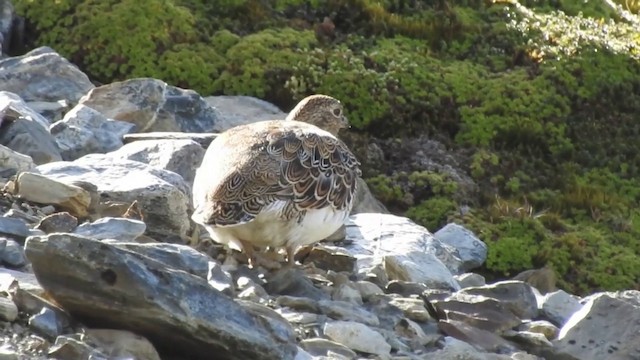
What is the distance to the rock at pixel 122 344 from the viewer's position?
680cm

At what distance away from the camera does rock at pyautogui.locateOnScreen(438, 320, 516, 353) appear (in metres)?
8.84

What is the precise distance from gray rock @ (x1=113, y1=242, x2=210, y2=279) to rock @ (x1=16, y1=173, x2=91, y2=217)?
1.32m

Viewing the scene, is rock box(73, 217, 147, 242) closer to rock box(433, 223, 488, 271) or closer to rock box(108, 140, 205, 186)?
rock box(108, 140, 205, 186)

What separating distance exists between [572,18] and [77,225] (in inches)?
438

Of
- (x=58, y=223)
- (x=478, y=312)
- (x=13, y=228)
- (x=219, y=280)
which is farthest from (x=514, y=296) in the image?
(x=13, y=228)

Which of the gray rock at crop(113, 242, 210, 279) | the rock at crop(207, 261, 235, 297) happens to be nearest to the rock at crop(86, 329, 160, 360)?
the gray rock at crop(113, 242, 210, 279)

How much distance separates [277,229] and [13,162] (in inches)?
90.3

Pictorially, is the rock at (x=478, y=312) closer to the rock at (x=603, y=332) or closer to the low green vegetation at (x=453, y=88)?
the rock at (x=603, y=332)

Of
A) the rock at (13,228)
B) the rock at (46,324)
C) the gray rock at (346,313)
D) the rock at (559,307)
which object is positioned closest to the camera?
the rock at (46,324)

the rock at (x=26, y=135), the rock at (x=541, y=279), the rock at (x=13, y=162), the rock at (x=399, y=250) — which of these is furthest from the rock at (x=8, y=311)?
the rock at (x=541, y=279)

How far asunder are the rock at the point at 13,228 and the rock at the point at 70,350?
195cm

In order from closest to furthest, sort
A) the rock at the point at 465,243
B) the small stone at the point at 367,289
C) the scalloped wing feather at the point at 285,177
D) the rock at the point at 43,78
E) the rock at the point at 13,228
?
the rock at the point at 13,228, the scalloped wing feather at the point at 285,177, the small stone at the point at 367,289, the rock at the point at 465,243, the rock at the point at 43,78

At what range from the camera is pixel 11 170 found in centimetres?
1024

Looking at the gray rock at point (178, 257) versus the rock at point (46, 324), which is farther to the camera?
the gray rock at point (178, 257)
